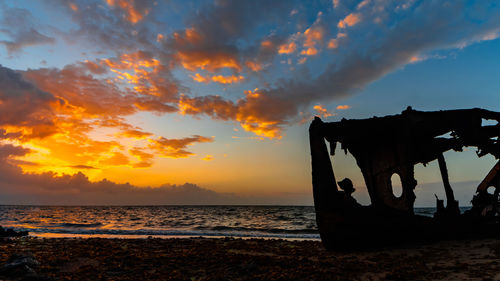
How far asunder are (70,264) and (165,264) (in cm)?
313

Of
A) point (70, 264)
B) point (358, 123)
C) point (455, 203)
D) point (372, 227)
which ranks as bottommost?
point (70, 264)

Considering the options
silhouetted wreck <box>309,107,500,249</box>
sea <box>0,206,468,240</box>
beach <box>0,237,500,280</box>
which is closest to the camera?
beach <box>0,237,500,280</box>

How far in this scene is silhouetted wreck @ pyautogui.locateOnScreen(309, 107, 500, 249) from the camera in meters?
10.0

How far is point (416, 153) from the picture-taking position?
12133 millimetres

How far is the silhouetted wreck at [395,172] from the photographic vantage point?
32.9 feet

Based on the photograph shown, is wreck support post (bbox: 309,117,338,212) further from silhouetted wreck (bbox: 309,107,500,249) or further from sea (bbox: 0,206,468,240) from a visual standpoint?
sea (bbox: 0,206,468,240)

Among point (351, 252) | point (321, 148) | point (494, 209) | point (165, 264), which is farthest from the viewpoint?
point (494, 209)

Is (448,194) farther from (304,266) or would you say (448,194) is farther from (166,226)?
(166,226)

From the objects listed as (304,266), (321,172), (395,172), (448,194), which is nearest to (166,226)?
(321,172)

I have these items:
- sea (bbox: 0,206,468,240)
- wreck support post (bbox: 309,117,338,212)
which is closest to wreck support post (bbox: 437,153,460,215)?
wreck support post (bbox: 309,117,338,212)

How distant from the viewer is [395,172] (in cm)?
1127

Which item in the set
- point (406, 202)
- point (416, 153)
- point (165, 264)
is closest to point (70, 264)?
point (165, 264)

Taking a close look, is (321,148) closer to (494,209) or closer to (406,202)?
(406,202)

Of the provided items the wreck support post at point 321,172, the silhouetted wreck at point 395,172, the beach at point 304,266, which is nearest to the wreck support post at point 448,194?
the silhouetted wreck at point 395,172
